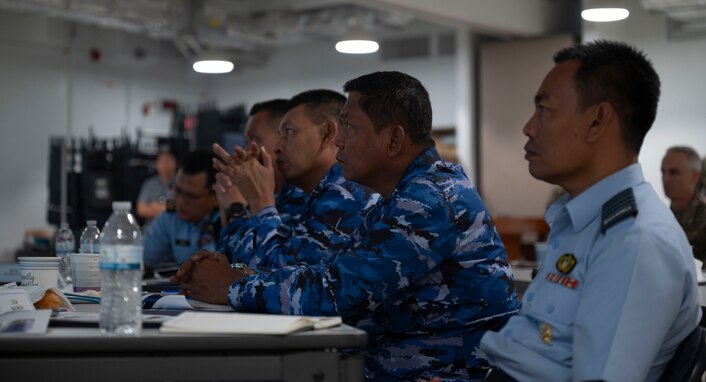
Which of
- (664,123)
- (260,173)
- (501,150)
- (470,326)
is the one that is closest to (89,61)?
(501,150)

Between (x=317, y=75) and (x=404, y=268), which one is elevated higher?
(x=317, y=75)

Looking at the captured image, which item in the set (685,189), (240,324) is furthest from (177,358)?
(685,189)

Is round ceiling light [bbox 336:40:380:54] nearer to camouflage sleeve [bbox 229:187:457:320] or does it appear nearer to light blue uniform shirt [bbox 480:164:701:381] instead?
camouflage sleeve [bbox 229:187:457:320]

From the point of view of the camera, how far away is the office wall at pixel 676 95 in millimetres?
9031

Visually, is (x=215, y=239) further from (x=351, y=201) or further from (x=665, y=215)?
(x=665, y=215)

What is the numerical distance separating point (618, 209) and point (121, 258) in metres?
0.90

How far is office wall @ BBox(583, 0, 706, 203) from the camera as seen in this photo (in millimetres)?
9031

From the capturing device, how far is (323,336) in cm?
167

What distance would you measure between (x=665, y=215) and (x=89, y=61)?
37.0 ft

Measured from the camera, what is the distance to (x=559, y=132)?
1757 mm

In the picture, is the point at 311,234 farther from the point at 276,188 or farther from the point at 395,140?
the point at 276,188

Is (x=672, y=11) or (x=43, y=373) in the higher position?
(x=672, y=11)

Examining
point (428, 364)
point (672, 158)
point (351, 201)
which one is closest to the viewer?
point (428, 364)

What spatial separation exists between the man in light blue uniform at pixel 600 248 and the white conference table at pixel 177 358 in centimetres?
34
